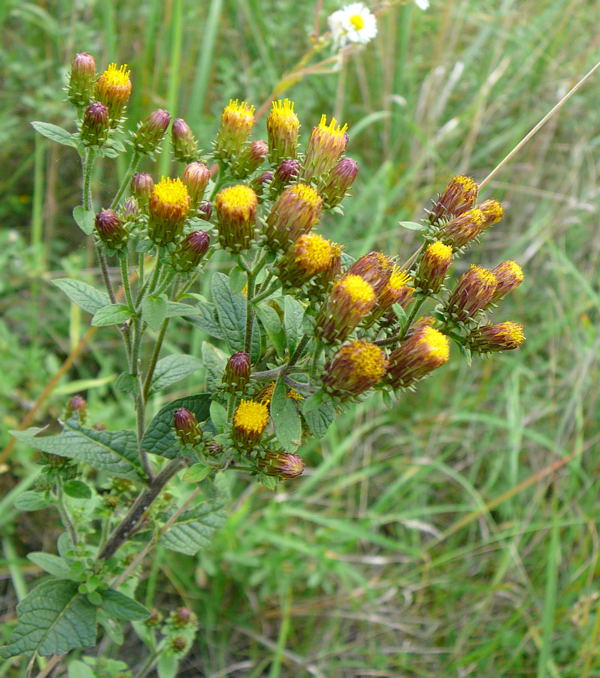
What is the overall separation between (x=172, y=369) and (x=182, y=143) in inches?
Answer: 21.3

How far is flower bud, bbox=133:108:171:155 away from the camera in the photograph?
1.57 m

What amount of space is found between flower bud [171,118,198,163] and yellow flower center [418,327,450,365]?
71 centimetres

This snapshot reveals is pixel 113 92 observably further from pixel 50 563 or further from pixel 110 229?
pixel 50 563

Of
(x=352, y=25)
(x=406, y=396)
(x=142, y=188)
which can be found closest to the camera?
(x=142, y=188)

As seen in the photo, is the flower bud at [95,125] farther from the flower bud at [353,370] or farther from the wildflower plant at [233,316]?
the flower bud at [353,370]

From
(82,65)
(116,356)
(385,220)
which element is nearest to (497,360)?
(385,220)

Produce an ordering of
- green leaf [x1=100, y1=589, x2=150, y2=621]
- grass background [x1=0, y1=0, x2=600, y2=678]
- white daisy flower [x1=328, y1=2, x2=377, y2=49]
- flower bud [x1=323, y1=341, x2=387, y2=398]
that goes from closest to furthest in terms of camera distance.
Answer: flower bud [x1=323, y1=341, x2=387, y2=398]
green leaf [x1=100, y1=589, x2=150, y2=621]
white daisy flower [x1=328, y1=2, x2=377, y2=49]
grass background [x1=0, y1=0, x2=600, y2=678]

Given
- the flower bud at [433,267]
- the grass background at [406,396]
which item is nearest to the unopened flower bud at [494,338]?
the flower bud at [433,267]

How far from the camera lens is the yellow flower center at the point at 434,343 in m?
1.36

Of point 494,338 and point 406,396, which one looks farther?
point 406,396

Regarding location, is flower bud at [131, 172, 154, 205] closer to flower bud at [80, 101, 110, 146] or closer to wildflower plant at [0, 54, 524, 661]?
wildflower plant at [0, 54, 524, 661]

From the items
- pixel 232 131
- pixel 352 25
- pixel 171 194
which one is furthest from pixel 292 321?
pixel 352 25

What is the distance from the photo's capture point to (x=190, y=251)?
1393mm

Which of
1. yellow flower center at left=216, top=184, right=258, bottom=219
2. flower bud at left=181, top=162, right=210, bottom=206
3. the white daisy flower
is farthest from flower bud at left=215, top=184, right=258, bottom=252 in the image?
the white daisy flower
